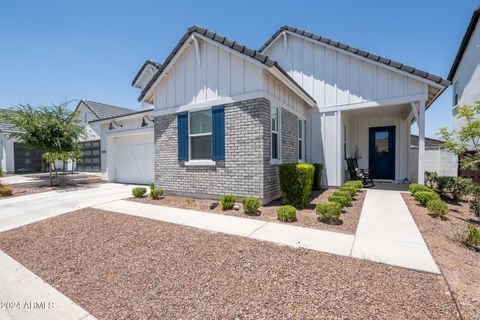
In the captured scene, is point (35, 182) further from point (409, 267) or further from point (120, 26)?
point (409, 267)

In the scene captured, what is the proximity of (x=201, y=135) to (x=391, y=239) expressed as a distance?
561 cm

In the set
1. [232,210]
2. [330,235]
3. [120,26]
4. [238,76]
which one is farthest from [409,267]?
[120,26]

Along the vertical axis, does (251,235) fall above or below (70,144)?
below

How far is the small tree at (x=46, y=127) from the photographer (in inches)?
426

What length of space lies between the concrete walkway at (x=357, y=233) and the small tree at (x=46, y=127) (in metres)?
7.98

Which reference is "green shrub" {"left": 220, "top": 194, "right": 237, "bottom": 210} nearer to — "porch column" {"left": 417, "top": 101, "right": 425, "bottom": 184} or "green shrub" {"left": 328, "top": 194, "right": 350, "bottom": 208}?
"green shrub" {"left": 328, "top": 194, "right": 350, "bottom": 208}

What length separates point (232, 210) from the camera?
5.94 meters

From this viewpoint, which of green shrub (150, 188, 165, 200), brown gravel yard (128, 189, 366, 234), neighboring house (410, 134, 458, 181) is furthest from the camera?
neighboring house (410, 134, 458, 181)

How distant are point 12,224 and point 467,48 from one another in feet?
65.8

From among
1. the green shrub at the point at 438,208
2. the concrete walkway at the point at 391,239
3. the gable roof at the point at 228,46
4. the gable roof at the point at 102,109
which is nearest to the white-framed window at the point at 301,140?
the gable roof at the point at 228,46

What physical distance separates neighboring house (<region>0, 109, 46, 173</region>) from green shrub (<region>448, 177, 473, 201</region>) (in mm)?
24890

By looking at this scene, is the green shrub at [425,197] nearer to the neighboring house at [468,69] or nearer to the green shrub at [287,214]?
the green shrub at [287,214]

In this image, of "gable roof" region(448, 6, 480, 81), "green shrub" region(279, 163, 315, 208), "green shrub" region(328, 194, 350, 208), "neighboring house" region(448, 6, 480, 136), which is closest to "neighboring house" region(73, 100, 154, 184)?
"green shrub" region(279, 163, 315, 208)

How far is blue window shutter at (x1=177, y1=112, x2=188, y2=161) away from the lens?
24.1 feet
